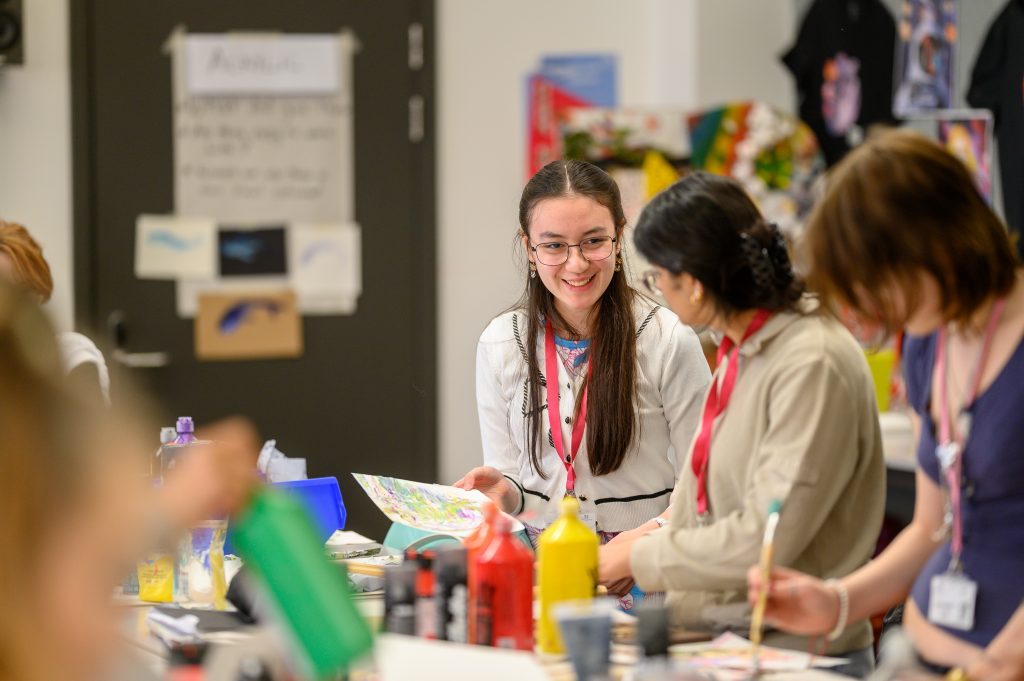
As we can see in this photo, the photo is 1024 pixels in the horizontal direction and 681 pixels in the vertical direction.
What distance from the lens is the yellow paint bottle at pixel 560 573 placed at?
1.83 meters

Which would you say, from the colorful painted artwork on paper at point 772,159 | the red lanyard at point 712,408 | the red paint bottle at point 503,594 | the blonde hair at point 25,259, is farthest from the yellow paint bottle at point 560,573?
the colorful painted artwork on paper at point 772,159

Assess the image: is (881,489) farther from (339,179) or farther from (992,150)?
(339,179)

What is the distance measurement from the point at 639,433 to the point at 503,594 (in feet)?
2.65

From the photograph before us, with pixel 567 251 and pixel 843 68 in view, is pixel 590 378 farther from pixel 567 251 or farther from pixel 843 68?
pixel 843 68

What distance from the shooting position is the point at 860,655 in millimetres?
1978

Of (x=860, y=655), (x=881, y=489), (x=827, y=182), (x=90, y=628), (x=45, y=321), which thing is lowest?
(x=860, y=655)

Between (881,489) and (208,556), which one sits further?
(208,556)

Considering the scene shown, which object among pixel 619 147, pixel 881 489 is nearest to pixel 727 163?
pixel 619 147

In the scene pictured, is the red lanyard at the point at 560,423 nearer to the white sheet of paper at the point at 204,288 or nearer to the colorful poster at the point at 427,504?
the colorful poster at the point at 427,504

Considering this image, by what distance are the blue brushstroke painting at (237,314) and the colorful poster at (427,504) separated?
2.38m

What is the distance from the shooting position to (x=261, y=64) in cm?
459

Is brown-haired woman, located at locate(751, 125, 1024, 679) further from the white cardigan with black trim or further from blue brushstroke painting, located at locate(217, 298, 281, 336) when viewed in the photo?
blue brushstroke painting, located at locate(217, 298, 281, 336)

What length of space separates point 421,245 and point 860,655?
119 inches

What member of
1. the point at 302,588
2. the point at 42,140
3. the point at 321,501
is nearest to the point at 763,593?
the point at 302,588
